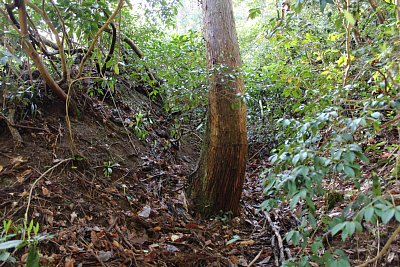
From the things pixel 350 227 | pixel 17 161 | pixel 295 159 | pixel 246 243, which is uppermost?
pixel 17 161

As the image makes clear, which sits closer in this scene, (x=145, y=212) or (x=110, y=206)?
(x=110, y=206)

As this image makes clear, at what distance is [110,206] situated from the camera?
9.25 feet

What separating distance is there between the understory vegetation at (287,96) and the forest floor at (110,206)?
0.28 ft

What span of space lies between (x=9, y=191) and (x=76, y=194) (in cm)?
50

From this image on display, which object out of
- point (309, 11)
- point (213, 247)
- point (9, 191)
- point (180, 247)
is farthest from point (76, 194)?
point (309, 11)

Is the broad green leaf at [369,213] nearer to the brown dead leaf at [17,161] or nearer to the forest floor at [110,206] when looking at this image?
the forest floor at [110,206]

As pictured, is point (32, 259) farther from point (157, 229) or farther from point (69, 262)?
point (157, 229)

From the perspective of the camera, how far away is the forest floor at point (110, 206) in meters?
2.32

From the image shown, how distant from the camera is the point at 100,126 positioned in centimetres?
375

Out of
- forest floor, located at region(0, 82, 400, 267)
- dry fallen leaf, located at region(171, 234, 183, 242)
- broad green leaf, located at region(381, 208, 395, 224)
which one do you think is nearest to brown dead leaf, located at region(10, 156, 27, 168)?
forest floor, located at region(0, 82, 400, 267)

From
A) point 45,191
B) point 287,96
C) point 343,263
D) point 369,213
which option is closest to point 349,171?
point 369,213

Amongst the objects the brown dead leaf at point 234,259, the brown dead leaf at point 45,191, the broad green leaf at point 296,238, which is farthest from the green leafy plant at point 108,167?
the broad green leaf at point 296,238

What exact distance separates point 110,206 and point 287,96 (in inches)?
106

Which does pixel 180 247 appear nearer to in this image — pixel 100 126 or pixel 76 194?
pixel 76 194
